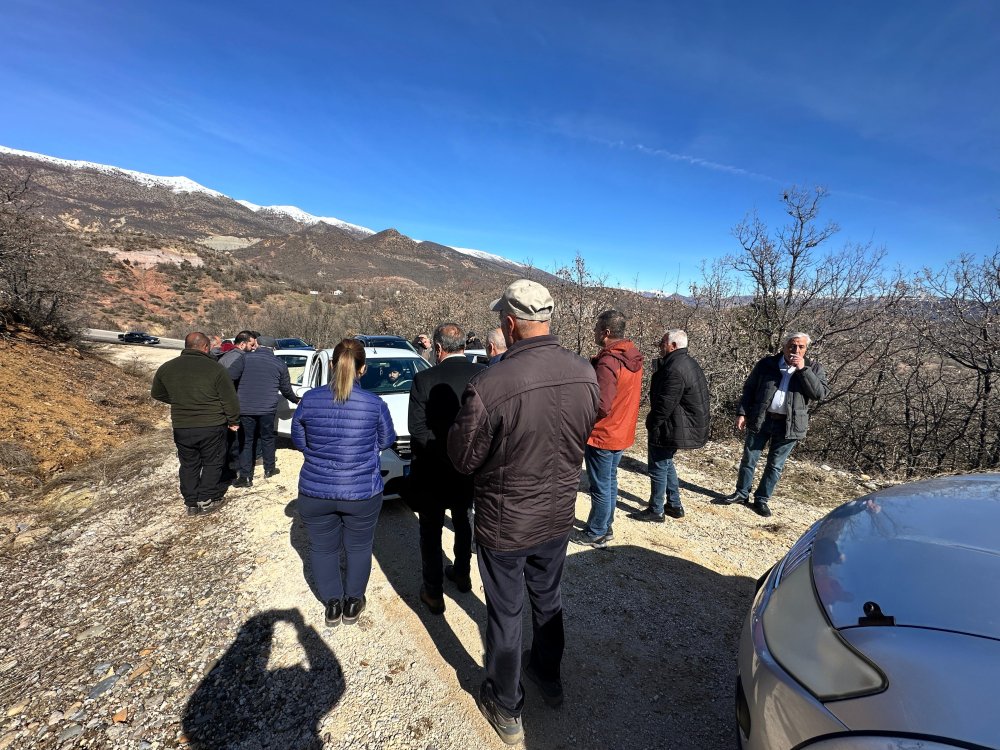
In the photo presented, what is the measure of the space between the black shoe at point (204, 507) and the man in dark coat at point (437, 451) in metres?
3.01

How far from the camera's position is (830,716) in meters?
1.24

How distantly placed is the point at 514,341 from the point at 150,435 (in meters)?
8.51

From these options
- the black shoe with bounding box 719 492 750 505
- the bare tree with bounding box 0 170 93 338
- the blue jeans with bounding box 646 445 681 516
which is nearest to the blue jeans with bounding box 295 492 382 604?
the blue jeans with bounding box 646 445 681 516

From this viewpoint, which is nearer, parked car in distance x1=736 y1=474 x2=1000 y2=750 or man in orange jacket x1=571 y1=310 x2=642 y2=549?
parked car in distance x1=736 y1=474 x2=1000 y2=750

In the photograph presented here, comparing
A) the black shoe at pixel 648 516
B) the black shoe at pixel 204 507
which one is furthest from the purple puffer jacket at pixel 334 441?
the black shoe at pixel 648 516

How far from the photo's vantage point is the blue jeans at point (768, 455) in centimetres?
455

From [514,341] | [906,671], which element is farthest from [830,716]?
[514,341]

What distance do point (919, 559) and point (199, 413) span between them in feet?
17.6

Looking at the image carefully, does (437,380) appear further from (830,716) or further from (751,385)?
(751,385)

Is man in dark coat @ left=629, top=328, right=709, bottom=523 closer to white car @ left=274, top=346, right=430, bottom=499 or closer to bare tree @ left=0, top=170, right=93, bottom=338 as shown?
white car @ left=274, top=346, right=430, bottom=499

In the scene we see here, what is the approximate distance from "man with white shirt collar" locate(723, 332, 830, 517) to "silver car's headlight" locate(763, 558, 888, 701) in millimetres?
3109

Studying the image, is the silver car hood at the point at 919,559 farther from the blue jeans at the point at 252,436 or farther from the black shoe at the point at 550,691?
the blue jeans at the point at 252,436

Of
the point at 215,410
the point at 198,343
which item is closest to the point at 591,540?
the point at 215,410

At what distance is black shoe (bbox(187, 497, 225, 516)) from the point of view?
4.55 metres
